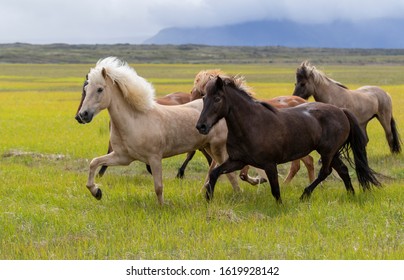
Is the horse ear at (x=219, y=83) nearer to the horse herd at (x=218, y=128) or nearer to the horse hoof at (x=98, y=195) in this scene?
the horse herd at (x=218, y=128)

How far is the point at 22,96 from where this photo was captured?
109 feet

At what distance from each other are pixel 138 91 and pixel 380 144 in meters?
9.43

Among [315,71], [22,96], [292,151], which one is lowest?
[22,96]

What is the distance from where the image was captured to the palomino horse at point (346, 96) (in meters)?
12.4

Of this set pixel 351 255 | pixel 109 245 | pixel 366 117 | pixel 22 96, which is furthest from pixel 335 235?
pixel 22 96

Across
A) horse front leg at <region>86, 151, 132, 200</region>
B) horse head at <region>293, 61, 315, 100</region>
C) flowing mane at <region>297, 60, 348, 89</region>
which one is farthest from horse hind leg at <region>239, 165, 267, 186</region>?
flowing mane at <region>297, 60, 348, 89</region>

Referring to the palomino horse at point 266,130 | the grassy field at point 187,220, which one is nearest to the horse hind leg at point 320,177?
the palomino horse at point 266,130

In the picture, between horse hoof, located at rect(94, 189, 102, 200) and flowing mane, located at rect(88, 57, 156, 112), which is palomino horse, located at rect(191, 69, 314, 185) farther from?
horse hoof, located at rect(94, 189, 102, 200)

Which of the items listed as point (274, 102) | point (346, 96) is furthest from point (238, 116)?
point (346, 96)

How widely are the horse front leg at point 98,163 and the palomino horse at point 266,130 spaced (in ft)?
4.21

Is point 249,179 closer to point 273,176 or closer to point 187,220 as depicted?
point 273,176

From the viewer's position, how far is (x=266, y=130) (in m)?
7.94

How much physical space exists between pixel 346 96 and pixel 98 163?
6.84 m
